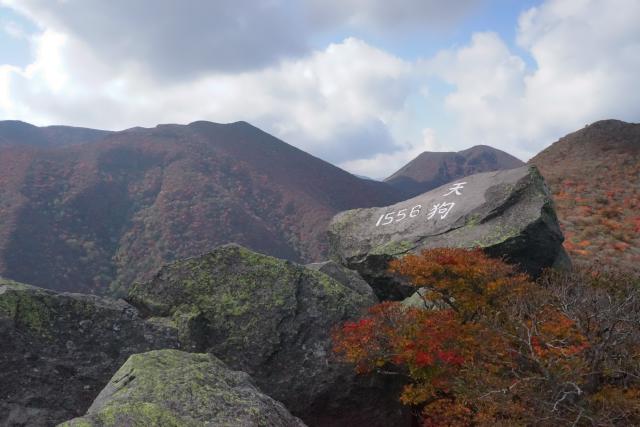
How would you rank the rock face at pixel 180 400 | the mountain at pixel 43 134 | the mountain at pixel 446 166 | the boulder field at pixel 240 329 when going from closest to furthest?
the rock face at pixel 180 400 < the boulder field at pixel 240 329 < the mountain at pixel 43 134 < the mountain at pixel 446 166

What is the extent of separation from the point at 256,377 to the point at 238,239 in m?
58.1

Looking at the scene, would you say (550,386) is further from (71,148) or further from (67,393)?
(71,148)

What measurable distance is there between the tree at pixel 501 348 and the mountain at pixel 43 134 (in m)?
109

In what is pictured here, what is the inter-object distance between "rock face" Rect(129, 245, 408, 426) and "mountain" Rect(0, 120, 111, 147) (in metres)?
105

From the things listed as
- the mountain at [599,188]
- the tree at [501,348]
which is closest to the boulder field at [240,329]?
the tree at [501,348]

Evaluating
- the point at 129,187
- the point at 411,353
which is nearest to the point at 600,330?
the point at 411,353

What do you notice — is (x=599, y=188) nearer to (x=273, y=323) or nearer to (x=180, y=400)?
(x=273, y=323)

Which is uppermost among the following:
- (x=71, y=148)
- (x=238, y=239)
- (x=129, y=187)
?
(x=71, y=148)

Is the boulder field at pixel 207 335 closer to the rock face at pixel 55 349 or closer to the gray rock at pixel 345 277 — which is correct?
Result: the rock face at pixel 55 349

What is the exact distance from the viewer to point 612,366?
786cm

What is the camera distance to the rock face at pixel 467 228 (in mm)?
13617

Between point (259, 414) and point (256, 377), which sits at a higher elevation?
point (259, 414)

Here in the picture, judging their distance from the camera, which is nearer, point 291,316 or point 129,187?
point 291,316

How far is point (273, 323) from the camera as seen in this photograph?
10766mm
